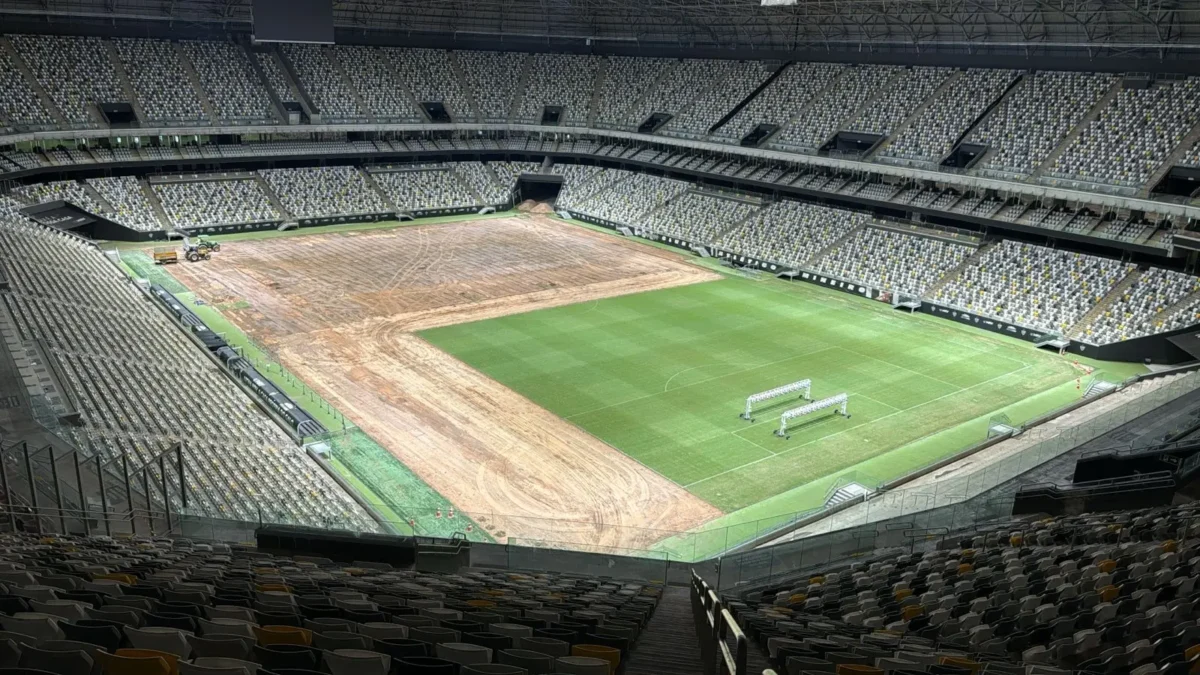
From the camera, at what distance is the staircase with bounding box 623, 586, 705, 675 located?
9906mm

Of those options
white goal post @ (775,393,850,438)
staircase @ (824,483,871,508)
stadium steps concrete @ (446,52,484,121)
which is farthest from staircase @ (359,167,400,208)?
staircase @ (824,483,871,508)

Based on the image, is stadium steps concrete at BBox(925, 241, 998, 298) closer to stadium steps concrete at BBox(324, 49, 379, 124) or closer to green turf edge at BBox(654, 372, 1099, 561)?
green turf edge at BBox(654, 372, 1099, 561)

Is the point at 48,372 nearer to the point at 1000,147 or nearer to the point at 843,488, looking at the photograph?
the point at 843,488

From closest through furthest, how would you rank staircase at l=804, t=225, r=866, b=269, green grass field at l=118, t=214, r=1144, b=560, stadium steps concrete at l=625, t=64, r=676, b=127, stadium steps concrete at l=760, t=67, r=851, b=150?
green grass field at l=118, t=214, r=1144, b=560 → staircase at l=804, t=225, r=866, b=269 → stadium steps concrete at l=760, t=67, r=851, b=150 → stadium steps concrete at l=625, t=64, r=676, b=127

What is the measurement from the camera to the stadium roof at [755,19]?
52.9m

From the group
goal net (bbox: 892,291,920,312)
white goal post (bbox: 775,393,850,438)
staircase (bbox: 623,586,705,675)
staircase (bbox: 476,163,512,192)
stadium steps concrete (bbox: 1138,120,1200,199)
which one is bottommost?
staircase (bbox: 623,586,705,675)

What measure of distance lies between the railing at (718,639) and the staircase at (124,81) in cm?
6966

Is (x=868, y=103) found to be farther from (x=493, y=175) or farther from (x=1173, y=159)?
(x=493, y=175)

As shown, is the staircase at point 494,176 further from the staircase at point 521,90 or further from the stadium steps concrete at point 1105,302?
the stadium steps concrete at point 1105,302

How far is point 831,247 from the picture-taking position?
60250mm

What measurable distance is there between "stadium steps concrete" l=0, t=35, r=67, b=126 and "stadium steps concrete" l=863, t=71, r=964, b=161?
198 ft

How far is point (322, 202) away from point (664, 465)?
5164cm

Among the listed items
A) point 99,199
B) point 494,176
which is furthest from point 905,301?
point 99,199

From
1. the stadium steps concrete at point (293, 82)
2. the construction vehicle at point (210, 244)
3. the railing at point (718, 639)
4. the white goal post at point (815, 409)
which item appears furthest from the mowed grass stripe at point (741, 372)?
the stadium steps concrete at point (293, 82)
